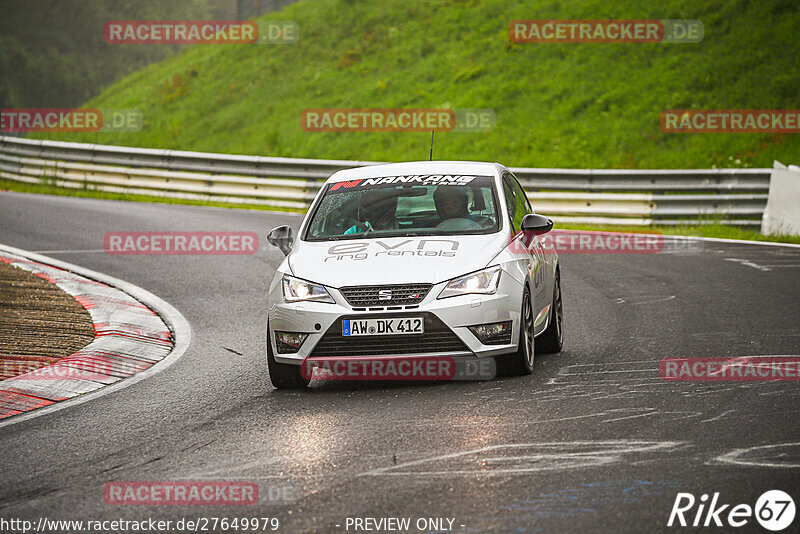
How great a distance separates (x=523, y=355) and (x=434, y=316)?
0.84m

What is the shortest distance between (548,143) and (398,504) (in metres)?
25.2

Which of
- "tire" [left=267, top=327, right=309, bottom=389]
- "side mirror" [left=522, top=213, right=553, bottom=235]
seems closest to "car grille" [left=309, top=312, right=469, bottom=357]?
"tire" [left=267, top=327, right=309, bottom=389]

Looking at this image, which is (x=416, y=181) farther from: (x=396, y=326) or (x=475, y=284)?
(x=396, y=326)

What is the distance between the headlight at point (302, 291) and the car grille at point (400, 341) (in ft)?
0.81

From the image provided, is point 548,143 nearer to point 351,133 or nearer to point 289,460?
point 351,133

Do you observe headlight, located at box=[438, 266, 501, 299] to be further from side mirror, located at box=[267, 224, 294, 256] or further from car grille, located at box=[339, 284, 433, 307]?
side mirror, located at box=[267, 224, 294, 256]

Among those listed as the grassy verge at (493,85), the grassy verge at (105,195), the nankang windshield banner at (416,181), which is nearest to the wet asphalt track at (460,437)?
the nankang windshield banner at (416,181)

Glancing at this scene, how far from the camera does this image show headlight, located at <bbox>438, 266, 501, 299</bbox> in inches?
291

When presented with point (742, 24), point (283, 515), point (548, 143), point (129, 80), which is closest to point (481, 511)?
point (283, 515)

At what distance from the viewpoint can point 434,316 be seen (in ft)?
23.9

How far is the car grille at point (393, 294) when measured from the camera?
7320 millimetres

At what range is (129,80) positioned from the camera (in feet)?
168

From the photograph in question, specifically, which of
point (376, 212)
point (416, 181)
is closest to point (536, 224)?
point (416, 181)

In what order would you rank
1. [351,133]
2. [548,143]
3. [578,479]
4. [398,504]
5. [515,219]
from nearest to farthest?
[398,504]
[578,479]
[515,219]
[548,143]
[351,133]
